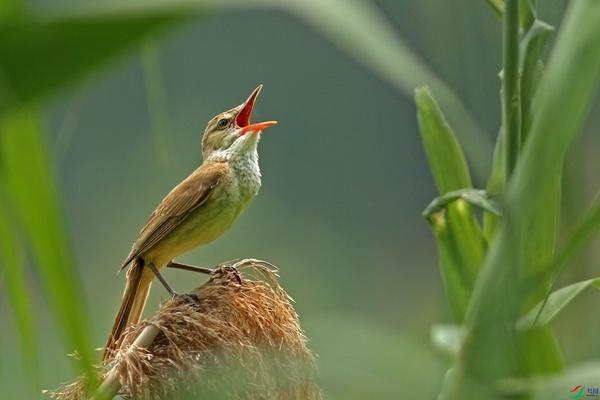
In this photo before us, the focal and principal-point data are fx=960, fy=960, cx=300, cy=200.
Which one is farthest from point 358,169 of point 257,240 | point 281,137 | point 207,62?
point 207,62

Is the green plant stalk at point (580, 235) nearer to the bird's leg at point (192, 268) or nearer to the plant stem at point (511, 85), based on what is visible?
the plant stem at point (511, 85)

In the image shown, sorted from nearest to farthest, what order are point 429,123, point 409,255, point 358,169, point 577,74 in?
point 577,74 → point 429,123 → point 409,255 → point 358,169

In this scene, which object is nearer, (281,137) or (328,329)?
(328,329)

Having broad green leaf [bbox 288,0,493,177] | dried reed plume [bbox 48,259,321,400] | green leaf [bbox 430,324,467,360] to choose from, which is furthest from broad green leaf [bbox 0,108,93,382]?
dried reed plume [bbox 48,259,321,400]

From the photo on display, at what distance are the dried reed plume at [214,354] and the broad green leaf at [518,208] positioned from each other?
104 centimetres

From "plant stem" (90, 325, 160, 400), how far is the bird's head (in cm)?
206

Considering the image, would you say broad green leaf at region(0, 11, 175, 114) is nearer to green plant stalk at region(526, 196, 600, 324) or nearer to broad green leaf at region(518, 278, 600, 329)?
green plant stalk at region(526, 196, 600, 324)

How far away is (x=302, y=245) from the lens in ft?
70.0

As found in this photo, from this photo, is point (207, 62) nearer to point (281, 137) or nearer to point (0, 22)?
point (281, 137)

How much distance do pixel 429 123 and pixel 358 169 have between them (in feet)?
64.4

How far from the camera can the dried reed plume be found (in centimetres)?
184

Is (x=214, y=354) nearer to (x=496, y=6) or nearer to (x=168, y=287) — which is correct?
(x=496, y=6)

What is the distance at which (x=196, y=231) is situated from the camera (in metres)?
3.62

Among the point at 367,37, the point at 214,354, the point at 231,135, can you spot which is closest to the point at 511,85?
the point at 367,37
